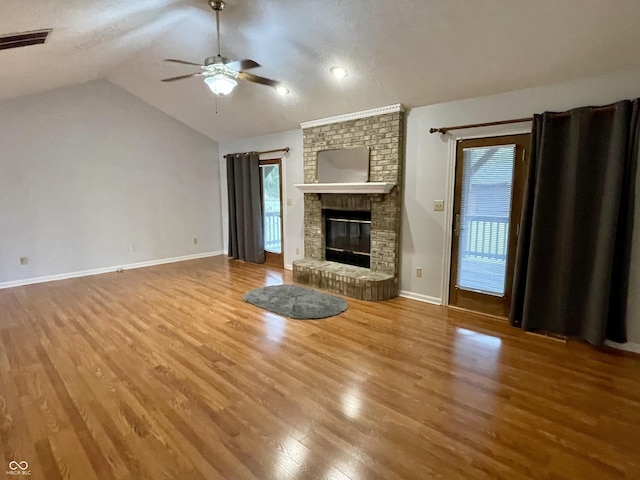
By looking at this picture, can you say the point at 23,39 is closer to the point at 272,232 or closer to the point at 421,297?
the point at 272,232

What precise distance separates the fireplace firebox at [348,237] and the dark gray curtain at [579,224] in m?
1.98

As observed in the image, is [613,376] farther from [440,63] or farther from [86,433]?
[86,433]

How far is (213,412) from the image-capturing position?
218cm

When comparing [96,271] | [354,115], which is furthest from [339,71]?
[96,271]

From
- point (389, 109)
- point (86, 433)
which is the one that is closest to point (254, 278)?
point (389, 109)

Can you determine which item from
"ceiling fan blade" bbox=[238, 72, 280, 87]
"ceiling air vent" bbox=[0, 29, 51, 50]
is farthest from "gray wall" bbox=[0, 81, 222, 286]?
"ceiling fan blade" bbox=[238, 72, 280, 87]

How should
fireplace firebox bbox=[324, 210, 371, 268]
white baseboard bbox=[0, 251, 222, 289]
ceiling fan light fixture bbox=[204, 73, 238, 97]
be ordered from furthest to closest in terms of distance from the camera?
white baseboard bbox=[0, 251, 222, 289] → fireplace firebox bbox=[324, 210, 371, 268] → ceiling fan light fixture bbox=[204, 73, 238, 97]

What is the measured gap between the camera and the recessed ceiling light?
373 centimetres

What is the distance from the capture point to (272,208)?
638 centimetres

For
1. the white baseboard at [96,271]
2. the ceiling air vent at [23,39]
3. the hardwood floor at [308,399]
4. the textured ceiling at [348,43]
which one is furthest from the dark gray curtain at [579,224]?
the white baseboard at [96,271]

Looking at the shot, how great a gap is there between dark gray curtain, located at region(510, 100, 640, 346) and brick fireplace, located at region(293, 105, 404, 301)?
1.46m

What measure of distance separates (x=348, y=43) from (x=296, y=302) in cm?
284

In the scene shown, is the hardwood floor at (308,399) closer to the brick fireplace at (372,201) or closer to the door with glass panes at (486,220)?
the door with glass panes at (486,220)

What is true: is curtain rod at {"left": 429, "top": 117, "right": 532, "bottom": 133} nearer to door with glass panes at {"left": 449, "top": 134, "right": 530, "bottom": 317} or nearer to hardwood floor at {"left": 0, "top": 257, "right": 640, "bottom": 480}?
door with glass panes at {"left": 449, "top": 134, "right": 530, "bottom": 317}
